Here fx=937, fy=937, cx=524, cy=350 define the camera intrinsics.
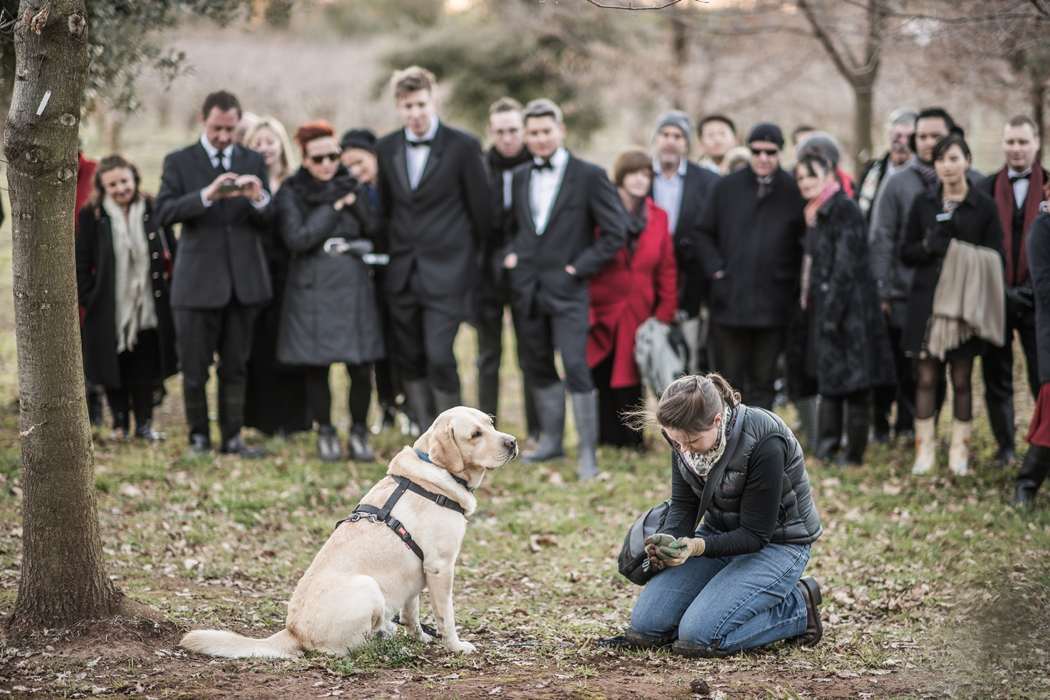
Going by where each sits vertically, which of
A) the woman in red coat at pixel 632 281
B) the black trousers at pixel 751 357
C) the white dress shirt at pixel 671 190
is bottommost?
the black trousers at pixel 751 357

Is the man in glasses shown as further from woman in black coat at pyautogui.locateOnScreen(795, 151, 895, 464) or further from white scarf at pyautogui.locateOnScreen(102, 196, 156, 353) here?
white scarf at pyautogui.locateOnScreen(102, 196, 156, 353)

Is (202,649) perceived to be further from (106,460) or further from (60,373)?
(106,460)

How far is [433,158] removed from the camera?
8023mm

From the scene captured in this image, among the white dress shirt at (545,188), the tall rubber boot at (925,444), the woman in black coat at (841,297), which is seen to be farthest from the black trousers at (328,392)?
the tall rubber boot at (925,444)

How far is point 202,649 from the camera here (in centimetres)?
420

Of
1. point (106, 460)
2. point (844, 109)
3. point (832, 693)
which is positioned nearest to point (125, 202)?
point (106, 460)

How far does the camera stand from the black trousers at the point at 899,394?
8727 millimetres

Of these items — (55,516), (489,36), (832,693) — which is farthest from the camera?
(489,36)

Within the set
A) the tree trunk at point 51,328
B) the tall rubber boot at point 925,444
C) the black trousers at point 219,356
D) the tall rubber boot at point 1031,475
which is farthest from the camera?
the tall rubber boot at point 925,444

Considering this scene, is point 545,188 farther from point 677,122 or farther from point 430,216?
point 677,122

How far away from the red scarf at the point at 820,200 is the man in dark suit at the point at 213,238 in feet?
15.0

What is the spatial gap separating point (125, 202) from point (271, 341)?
175 centimetres

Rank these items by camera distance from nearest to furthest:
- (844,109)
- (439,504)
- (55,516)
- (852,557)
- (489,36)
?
1. (55,516)
2. (439,504)
3. (852,557)
4. (844,109)
5. (489,36)

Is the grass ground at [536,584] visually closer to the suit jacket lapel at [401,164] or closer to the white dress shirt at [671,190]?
the white dress shirt at [671,190]
